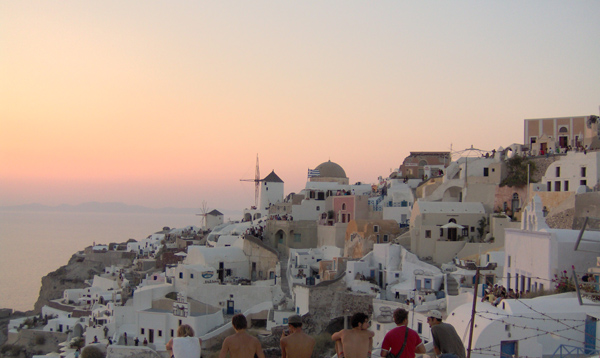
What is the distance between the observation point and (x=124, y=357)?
27.2 metres

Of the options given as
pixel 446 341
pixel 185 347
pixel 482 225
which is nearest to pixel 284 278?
pixel 482 225

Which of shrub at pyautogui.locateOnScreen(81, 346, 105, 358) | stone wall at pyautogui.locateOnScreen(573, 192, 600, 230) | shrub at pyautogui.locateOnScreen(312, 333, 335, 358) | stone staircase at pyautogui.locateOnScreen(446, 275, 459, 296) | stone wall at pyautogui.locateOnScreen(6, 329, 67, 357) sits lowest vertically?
stone wall at pyautogui.locateOnScreen(6, 329, 67, 357)

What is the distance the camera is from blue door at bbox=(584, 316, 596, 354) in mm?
12820

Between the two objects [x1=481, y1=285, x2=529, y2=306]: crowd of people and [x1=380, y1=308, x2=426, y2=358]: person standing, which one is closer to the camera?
[x1=380, y1=308, x2=426, y2=358]: person standing

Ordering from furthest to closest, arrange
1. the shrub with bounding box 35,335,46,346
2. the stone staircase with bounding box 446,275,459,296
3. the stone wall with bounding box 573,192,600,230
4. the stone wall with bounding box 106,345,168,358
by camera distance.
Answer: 1. the shrub with bounding box 35,335,46,346
2. the stone wall with bounding box 106,345,168,358
3. the stone staircase with bounding box 446,275,459,296
4. the stone wall with bounding box 573,192,600,230

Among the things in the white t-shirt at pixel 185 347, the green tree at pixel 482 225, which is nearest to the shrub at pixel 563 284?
the green tree at pixel 482 225

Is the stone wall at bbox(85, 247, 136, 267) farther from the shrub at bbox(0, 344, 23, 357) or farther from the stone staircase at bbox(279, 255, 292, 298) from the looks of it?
the stone staircase at bbox(279, 255, 292, 298)

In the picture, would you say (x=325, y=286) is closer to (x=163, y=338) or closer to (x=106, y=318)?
(x=163, y=338)

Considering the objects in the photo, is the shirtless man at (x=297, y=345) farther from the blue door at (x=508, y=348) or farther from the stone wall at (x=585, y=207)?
the stone wall at (x=585, y=207)

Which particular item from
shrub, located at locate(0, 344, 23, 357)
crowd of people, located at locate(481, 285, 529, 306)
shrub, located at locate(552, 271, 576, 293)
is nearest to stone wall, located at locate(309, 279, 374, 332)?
crowd of people, located at locate(481, 285, 529, 306)

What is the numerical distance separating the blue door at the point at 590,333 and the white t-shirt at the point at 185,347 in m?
9.93

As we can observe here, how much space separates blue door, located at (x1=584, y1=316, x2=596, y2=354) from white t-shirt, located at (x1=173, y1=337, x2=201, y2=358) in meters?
9.93

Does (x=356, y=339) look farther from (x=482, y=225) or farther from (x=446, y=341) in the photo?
(x=482, y=225)

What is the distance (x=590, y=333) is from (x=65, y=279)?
4641 centimetres
